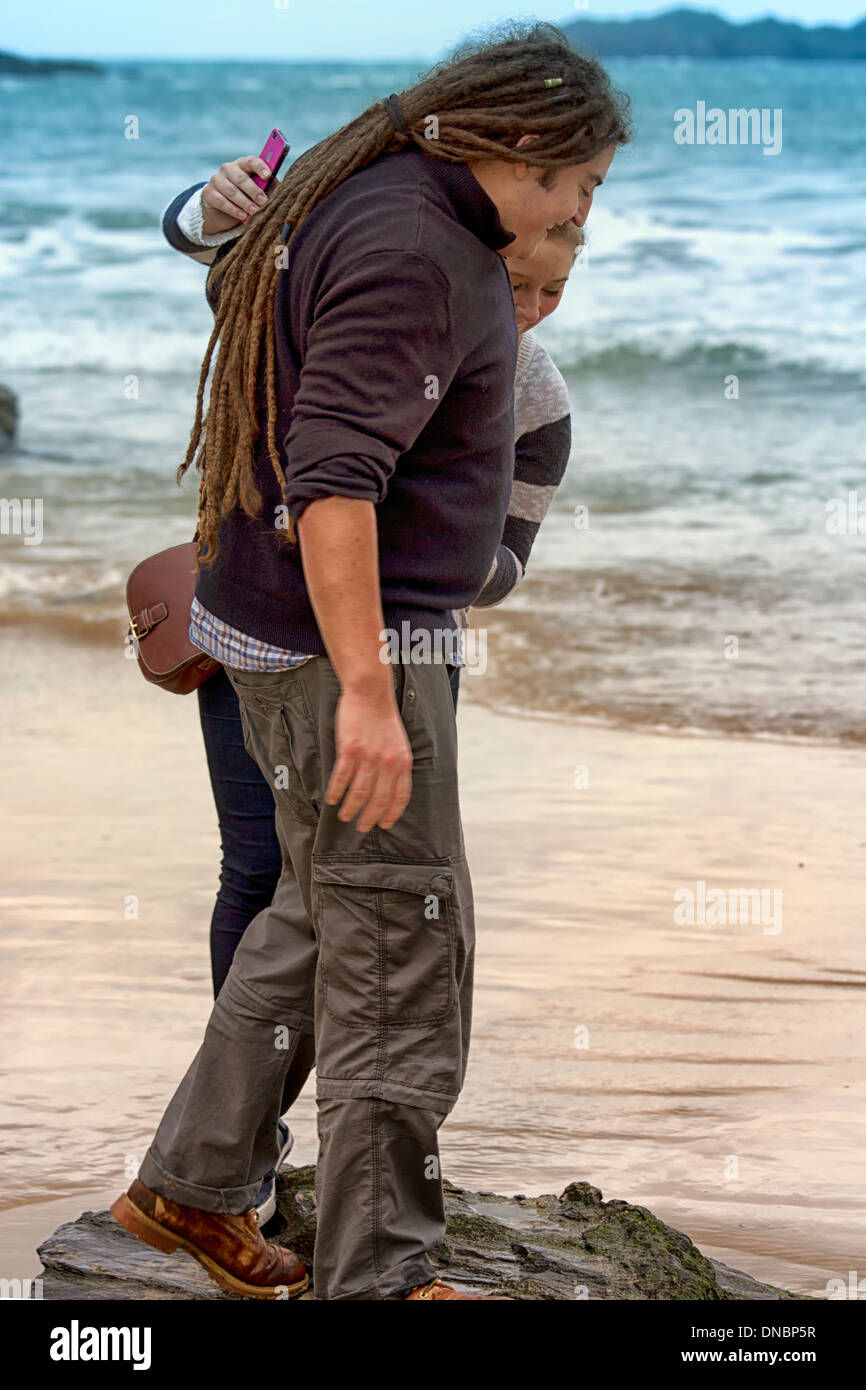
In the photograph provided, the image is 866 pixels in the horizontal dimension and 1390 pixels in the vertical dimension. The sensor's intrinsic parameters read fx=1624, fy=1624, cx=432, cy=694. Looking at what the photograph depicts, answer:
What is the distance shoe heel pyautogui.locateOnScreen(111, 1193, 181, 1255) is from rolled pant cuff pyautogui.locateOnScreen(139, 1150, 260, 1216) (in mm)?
55

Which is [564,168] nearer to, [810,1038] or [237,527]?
[237,527]

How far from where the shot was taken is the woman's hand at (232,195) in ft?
7.79

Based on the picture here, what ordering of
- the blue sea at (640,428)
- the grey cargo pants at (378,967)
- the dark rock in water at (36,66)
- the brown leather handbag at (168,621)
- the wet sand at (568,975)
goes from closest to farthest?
1. the grey cargo pants at (378,967)
2. the brown leather handbag at (168,621)
3. the wet sand at (568,975)
4. the blue sea at (640,428)
5. the dark rock in water at (36,66)

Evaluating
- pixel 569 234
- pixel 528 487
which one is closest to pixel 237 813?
pixel 528 487

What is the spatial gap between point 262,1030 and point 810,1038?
63.7 inches

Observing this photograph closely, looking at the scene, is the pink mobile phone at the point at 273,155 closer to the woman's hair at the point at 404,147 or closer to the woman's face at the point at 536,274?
the woman's hair at the point at 404,147

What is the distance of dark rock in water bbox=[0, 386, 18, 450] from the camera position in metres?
13.0

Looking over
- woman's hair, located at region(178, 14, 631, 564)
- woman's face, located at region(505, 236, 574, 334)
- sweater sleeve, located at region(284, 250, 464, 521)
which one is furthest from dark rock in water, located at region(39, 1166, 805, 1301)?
woman's face, located at region(505, 236, 574, 334)

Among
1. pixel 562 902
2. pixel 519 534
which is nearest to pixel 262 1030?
pixel 519 534

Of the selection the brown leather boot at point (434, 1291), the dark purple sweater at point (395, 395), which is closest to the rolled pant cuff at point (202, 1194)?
the brown leather boot at point (434, 1291)

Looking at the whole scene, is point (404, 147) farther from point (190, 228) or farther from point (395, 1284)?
point (395, 1284)

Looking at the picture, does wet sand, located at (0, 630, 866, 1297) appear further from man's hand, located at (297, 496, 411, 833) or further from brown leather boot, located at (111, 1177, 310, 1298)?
man's hand, located at (297, 496, 411, 833)

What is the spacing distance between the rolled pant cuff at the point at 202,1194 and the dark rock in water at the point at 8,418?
439 inches

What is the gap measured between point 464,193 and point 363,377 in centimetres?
29
